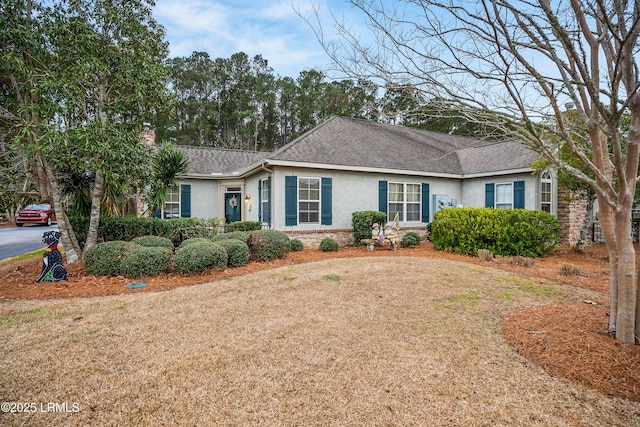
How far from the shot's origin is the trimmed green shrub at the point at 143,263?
6141 millimetres

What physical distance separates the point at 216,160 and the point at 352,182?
785cm

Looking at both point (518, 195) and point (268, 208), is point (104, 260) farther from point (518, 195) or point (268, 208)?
point (518, 195)

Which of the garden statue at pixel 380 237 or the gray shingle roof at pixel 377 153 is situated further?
the gray shingle roof at pixel 377 153

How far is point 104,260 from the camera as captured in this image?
625 centimetres

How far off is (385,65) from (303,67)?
1.44 m

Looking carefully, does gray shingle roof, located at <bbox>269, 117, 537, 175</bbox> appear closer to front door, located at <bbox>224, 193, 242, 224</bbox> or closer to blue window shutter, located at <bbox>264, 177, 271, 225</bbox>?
blue window shutter, located at <bbox>264, 177, 271, 225</bbox>

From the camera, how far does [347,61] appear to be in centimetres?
365

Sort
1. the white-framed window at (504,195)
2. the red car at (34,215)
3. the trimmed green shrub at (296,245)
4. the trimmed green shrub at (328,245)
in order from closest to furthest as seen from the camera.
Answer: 1. the trimmed green shrub at (296,245)
2. the trimmed green shrub at (328,245)
3. the white-framed window at (504,195)
4. the red car at (34,215)

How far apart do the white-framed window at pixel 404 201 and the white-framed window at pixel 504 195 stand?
289cm

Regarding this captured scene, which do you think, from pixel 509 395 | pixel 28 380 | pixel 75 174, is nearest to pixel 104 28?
pixel 75 174

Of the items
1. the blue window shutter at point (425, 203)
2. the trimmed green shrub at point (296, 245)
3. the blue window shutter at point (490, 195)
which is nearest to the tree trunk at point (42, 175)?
the trimmed green shrub at point (296, 245)

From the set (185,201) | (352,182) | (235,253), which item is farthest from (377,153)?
(185,201)

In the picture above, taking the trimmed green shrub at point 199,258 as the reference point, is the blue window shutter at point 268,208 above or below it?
above

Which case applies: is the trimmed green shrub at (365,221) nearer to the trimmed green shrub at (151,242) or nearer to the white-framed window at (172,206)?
the trimmed green shrub at (151,242)
